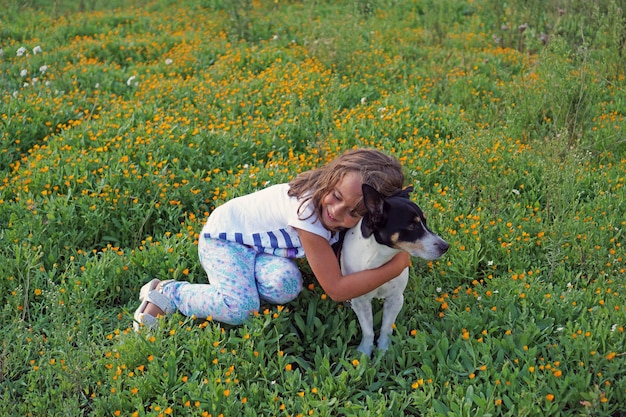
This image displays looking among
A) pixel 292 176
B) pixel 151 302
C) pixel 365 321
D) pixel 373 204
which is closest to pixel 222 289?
pixel 151 302

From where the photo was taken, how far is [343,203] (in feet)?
10.8

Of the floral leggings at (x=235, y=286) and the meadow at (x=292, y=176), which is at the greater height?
the floral leggings at (x=235, y=286)

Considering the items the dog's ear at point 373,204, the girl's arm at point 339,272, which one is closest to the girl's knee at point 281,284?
the girl's arm at point 339,272

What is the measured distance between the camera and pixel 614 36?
19.2 ft

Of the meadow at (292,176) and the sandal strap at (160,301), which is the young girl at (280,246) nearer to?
the sandal strap at (160,301)

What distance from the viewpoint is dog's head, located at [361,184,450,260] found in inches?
119

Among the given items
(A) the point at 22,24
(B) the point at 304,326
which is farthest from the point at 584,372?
(A) the point at 22,24

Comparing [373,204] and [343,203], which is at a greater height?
[373,204]

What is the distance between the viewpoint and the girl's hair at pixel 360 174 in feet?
10.8

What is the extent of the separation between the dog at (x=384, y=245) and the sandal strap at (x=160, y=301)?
37.0 inches

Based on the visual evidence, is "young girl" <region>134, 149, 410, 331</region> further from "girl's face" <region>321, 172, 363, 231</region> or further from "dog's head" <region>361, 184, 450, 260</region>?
"dog's head" <region>361, 184, 450, 260</region>

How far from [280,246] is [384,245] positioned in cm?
70

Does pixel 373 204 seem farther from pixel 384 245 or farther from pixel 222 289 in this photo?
pixel 222 289

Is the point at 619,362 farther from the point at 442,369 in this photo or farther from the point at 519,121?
the point at 519,121
